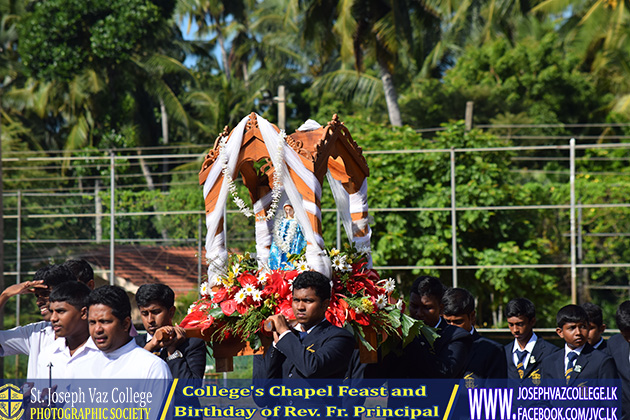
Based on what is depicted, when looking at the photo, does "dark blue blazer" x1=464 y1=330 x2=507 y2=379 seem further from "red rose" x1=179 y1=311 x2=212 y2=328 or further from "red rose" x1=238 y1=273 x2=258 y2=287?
"red rose" x1=179 y1=311 x2=212 y2=328

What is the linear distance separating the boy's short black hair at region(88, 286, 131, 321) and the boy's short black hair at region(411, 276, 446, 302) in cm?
175

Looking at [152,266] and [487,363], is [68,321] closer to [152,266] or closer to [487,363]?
[487,363]

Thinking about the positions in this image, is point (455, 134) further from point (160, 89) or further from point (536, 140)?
Answer: point (160, 89)

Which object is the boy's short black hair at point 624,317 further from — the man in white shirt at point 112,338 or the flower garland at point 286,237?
the man in white shirt at point 112,338

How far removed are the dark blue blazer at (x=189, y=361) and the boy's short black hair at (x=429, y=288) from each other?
1281 mm

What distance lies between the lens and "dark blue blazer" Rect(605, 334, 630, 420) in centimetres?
475

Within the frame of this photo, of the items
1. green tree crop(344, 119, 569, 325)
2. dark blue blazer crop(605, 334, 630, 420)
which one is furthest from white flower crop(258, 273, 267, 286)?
green tree crop(344, 119, 569, 325)

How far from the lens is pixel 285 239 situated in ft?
18.0

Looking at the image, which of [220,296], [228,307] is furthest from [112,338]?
[220,296]

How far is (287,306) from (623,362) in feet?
7.33

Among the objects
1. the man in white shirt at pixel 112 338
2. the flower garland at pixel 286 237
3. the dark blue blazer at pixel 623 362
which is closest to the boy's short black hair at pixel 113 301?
the man in white shirt at pixel 112 338

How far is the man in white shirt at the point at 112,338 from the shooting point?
3.23m

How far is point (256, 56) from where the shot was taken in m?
29.0

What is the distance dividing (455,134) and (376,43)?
508 cm
